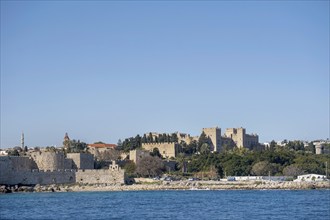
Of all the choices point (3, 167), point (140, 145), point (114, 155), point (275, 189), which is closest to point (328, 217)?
point (275, 189)

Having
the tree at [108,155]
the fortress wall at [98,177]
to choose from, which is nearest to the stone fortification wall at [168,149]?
the tree at [108,155]

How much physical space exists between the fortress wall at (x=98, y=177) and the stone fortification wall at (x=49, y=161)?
158 centimetres

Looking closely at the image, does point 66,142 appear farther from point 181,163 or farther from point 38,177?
point 38,177

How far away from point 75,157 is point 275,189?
15.0m

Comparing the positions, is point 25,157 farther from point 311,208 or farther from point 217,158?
point 311,208

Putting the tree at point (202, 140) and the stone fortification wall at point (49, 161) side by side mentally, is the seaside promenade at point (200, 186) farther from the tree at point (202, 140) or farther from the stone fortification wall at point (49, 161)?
the tree at point (202, 140)

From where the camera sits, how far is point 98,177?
51.1 metres

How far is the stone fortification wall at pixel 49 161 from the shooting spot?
51.0m

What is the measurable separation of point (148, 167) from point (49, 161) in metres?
9.69

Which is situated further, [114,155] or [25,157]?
[114,155]

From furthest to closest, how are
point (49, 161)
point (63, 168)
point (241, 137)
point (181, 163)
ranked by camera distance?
point (241, 137)
point (181, 163)
point (63, 168)
point (49, 161)

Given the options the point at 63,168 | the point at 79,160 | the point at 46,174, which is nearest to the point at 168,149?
the point at 79,160

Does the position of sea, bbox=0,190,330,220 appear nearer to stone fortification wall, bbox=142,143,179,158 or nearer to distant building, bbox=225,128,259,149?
stone fortification wall, bbox=142,143,179,158

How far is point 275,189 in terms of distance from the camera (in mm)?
48844
